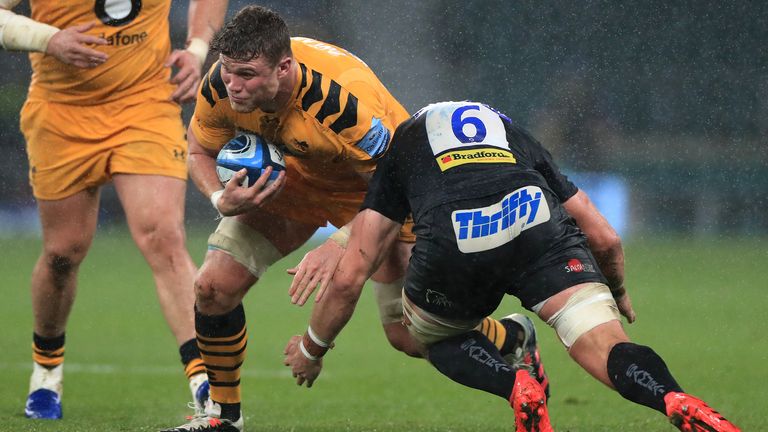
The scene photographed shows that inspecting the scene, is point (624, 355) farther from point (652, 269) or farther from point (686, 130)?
point (686, 130)

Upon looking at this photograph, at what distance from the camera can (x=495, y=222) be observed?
13.9 ft

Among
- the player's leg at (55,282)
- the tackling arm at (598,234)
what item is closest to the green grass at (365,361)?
the player's leg at (55,282)

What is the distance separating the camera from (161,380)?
A: 26.3 feet

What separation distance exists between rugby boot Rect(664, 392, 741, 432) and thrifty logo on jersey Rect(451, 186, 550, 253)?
2.86 feet

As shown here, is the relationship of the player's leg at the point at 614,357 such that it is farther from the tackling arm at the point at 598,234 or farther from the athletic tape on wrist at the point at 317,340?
the athletic tape on wrist at the point at 317,340

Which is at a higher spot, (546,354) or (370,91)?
(370,91)

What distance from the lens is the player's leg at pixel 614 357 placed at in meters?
3.58

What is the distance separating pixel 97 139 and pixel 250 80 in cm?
178

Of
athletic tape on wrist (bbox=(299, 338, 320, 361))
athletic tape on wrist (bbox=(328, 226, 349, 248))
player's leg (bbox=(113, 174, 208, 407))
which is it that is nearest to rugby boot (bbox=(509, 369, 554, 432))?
athletic tape on wrist (bbox=(328, 226, 349, 248))

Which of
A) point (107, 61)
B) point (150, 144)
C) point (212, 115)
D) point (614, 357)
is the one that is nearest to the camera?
point (614, 357)

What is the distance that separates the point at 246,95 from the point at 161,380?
3935mm

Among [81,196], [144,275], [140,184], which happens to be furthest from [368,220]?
[144,275]

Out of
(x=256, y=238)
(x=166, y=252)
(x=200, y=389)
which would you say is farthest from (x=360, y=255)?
(x=166, y=252)

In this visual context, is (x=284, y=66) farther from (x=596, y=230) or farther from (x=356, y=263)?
(x=596, y=230)
